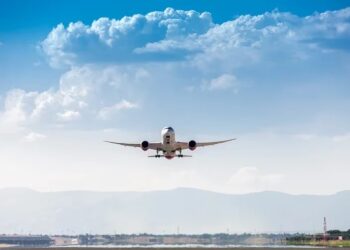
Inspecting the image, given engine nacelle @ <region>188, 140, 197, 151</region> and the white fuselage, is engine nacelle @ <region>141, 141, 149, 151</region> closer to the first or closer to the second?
the white fuselage

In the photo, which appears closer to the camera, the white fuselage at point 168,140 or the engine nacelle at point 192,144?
the white fuselage at point 168,140

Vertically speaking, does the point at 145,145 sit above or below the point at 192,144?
below

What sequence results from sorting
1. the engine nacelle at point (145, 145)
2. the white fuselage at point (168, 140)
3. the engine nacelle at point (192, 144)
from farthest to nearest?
1. the engine nacelle at point (192, 144)
2. the engine nacelle at point (145, 145)
3. the white fuselage at point (168, 140)

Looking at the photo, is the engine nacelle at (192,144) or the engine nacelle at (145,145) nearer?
the engine nacelle at (145,145)

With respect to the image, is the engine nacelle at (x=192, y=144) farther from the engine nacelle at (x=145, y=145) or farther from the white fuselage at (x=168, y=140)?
the engine nacelle at (x=145, y=145)

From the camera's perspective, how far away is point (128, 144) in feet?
465

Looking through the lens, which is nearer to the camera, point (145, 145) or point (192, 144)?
point (145, 145)

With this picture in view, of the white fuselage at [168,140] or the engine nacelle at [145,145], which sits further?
the engine nacelle at [145,145]

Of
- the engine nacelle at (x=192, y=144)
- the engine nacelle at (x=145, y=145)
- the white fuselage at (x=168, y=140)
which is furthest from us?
the engine nacelle at (x=192, y=144)

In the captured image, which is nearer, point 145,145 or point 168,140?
point 168,140

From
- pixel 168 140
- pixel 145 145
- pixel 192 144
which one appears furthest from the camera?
pixel 192 144

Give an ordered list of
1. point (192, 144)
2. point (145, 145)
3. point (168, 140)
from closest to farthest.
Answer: point (168, 140) < point (145, 145) < point (192, 144)

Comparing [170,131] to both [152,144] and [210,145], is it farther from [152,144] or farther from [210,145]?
[210,145]

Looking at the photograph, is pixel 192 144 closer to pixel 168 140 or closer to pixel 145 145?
pixel 168 140
